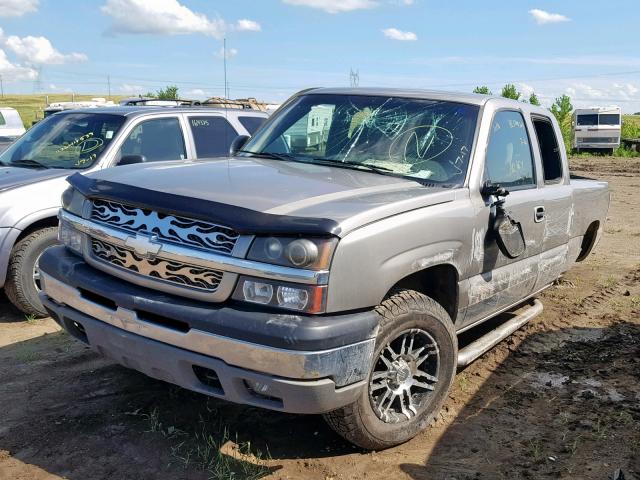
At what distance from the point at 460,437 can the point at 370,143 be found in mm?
1883

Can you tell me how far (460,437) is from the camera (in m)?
3.77

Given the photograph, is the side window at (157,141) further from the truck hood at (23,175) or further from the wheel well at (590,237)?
the wheel well at (590,237)

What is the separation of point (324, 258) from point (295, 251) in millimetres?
129

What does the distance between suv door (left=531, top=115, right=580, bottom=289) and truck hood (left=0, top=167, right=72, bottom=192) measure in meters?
3.99

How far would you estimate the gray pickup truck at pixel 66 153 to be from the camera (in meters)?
5.48

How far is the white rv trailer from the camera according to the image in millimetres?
36375

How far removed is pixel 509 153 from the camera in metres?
4.59

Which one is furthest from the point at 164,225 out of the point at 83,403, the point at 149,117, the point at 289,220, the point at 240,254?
the point at 149,117

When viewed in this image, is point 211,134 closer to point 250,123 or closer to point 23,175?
point 250,123

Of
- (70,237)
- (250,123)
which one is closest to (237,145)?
(70,237)

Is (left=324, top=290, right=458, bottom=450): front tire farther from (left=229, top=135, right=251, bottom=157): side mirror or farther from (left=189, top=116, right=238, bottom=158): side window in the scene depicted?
(left=189, top=116, right=238, bottom=158): side window

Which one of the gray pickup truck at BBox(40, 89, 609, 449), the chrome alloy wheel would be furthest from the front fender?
the chrome alloy wheel

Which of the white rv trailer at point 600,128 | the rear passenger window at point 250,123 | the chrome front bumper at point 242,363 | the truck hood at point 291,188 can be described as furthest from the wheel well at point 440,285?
the white rv trailer at point 600,128

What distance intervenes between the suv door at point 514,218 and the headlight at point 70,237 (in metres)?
2.24
